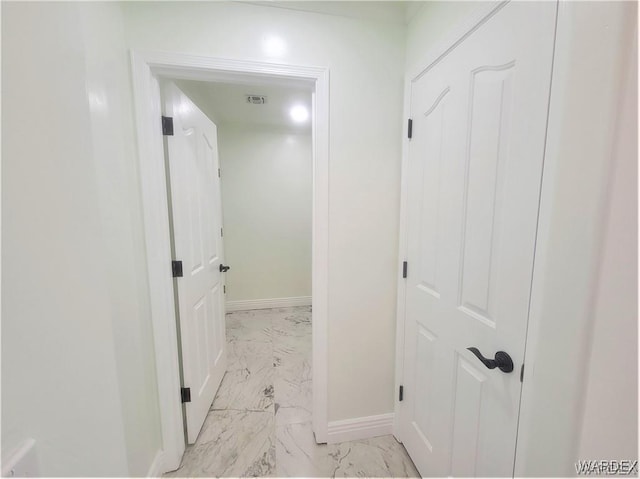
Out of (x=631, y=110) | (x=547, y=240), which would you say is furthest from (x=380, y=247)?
(x=631, y=110)

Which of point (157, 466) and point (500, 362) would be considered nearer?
point (500, 362)

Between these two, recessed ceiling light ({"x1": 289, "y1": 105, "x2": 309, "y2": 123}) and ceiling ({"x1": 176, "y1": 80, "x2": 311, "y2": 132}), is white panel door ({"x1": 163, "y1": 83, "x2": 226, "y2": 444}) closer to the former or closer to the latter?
ceiling ({"x1": 176, "y1": 80, "x2": 311, "y2": 132})

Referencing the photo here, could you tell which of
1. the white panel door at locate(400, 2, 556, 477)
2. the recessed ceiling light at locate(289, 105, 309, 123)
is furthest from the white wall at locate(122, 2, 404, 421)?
the recessed ceiling light at locate(289, 105, 309, 123)

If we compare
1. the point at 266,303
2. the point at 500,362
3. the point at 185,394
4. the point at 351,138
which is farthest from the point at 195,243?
the point at 266,303

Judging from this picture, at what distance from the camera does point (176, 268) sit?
134cm

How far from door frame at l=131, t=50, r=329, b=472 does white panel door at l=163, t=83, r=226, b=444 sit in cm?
8

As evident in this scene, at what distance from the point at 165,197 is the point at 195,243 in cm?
33

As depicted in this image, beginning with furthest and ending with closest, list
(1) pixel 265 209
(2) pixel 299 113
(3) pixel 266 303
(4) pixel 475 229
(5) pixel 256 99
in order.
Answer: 1. (3) pixel 266 303
2. (1) pixel 265 209
3. (2) pixel 299 113
4. (5) pixel 256 99
5. (4) pixel 475 229

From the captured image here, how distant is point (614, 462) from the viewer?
496 millimetres

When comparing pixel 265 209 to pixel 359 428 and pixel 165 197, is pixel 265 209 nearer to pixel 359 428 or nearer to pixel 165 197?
pixel 165 197

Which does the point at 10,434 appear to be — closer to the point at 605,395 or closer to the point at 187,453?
the point at 605,395

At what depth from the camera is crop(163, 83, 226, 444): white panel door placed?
4.39ft

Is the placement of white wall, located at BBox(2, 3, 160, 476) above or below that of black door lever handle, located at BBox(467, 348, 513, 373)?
above

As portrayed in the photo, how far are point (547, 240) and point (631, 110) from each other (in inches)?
12.2
